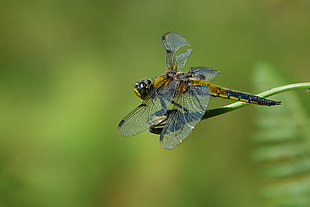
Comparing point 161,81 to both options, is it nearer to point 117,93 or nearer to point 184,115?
point 184,115

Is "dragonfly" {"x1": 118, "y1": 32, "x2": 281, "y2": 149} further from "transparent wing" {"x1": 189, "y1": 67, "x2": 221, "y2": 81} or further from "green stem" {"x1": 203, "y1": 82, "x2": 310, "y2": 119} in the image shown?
"green stem" {"x1": 203, "y1": 82, "x2": 310, "y2": 119}

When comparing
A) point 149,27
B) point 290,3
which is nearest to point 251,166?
point 290,3

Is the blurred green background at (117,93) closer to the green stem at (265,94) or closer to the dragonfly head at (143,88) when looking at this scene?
the dragonfly head at (143,88)

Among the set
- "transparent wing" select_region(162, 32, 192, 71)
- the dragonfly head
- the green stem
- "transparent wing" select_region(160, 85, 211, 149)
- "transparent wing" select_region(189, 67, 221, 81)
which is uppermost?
"transparent wing" select_region(162, 32, 192, 71)

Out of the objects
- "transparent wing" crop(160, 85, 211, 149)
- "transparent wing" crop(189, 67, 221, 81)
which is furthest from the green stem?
"transparent wing" crop(189, 67, 221, 81)

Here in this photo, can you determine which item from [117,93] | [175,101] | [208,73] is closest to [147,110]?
[175,101]

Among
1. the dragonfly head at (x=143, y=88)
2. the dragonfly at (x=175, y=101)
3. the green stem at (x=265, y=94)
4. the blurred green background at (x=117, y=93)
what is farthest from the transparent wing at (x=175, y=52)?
the green stem at (x=265, y=94)

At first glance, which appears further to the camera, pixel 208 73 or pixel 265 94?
pixel 208 73
